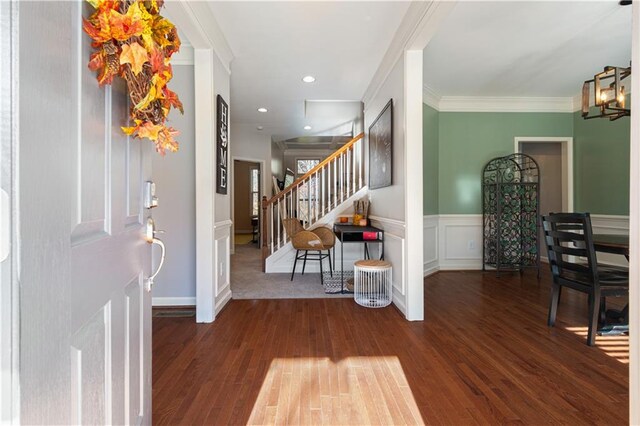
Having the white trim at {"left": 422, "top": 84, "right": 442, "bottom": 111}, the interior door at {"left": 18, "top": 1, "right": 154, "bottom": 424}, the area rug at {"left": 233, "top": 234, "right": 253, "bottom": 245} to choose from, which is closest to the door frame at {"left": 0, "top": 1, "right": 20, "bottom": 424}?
the interior door at {"left": 18, "top": 1, "right": 154, "bottom": 424}

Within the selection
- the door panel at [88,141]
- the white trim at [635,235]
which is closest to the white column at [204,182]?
the door panel at [88,141]

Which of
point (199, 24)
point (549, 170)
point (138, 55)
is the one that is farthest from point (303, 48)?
point (549, 170)

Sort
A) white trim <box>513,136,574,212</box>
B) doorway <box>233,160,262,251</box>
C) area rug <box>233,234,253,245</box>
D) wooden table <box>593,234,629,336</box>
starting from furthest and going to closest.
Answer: doorway <box>233,160,262,251</box> → area rug <box>233,234,253,245</box> → white trim <box>513,136,574,212</box> → wooden table <box>593,234,629,336</box>

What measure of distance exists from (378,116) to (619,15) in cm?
233

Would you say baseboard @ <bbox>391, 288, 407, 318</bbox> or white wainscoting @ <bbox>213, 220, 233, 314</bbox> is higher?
white wainscoting @ <bbox>213, 220, 233, 314</bbox>

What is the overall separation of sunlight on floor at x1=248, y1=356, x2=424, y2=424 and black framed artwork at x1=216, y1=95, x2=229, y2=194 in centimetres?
186

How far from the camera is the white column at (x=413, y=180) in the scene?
2820 millimetres

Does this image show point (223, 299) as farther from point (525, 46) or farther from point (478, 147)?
point (478, 147)

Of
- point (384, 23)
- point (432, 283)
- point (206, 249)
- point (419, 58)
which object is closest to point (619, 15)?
point (419, 58)

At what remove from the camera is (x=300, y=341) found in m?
2.37

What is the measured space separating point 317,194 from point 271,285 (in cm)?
158

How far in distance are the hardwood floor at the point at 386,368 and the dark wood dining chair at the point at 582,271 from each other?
0.96 feet

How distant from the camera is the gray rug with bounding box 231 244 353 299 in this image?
11.7ft

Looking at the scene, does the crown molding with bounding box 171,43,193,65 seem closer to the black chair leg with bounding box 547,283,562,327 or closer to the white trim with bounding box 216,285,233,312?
the white trim with bounding box 216,285,233,312
